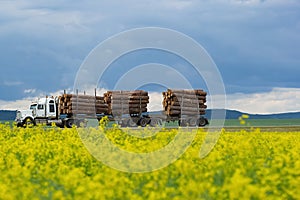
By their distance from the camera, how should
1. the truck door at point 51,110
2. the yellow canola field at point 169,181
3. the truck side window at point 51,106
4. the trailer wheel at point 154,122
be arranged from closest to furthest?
the yellow canola field at point 169,181
the trailer wheel at point 154,122
the truck door at point 51,110
the truck side window at point 51,106

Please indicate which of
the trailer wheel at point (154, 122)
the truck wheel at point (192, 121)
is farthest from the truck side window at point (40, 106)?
the truck wheel at point (192, 121)

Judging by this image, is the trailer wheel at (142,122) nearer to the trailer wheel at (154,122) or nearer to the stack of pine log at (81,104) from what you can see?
the trailer wheel at (154,122)

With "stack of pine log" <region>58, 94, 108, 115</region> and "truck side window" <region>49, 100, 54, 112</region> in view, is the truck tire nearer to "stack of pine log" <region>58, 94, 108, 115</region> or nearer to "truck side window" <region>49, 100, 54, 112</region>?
"stack of pine log" <region>58, 94, 108, 115</region>

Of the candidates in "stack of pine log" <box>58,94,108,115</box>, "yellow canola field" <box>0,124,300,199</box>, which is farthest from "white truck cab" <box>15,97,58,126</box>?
"yellow canola field" <box>0,124,300,199</box>

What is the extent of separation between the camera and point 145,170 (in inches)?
383

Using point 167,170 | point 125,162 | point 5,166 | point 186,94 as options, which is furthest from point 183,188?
point 186,94

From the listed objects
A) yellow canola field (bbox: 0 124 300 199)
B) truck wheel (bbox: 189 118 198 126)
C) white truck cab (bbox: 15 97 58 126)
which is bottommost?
yellow canola field (bbox: 0 124 300 199)

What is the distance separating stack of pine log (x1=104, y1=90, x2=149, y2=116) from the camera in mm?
44312

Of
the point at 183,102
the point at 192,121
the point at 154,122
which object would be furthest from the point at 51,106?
the point at 192,121

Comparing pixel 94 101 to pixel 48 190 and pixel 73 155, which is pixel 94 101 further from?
pixel 48 190

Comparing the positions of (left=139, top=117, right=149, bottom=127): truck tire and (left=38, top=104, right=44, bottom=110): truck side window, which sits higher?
(left=38, top=104, right=44, bottom=110): truck side window

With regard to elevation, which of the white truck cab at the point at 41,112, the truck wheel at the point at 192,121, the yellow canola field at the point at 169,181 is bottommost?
the yellow canola field at the point at 169,181

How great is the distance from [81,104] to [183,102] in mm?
8205

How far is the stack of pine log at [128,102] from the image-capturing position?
4431 centimetres
